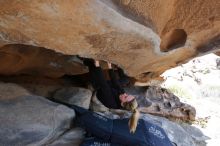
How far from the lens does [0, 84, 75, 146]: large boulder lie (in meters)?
2.04

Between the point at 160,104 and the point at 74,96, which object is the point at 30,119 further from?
the point at 160,104

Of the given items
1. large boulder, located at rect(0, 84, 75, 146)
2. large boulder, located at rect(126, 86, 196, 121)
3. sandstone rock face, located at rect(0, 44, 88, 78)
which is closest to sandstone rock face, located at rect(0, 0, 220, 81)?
sandstone rock face, located at rect(0, 44, 88, 78)

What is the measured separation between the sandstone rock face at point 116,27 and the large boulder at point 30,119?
28 cm

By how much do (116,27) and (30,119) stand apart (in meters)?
0.92

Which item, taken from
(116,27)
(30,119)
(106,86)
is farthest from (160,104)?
(116,27)

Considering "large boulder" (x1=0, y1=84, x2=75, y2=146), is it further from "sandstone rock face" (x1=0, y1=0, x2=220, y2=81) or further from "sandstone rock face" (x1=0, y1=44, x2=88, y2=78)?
"sandstone rock face" (x1=0, y1=0, x2=220, y2=81)

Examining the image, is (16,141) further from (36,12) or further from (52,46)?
(36,12)

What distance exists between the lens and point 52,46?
1.75 metres

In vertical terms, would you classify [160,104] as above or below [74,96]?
above

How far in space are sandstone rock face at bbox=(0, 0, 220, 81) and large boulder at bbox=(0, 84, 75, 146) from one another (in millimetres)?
278

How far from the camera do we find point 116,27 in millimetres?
1616

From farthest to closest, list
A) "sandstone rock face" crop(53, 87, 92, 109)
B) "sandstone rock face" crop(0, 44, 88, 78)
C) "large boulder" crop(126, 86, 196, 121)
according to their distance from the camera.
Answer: "large boulder" crop(126, 86, 196, 121) → "sandstone rock face" crop(53, 87, 92, 109) → "sandstone rock face" crop(0, 44, 88, 78)

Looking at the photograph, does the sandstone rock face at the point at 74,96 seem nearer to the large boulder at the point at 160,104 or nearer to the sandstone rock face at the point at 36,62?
the sandstone rock face at the point at 36,62

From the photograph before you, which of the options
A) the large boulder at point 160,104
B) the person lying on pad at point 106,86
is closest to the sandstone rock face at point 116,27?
the person lying on pad at point 106,86
